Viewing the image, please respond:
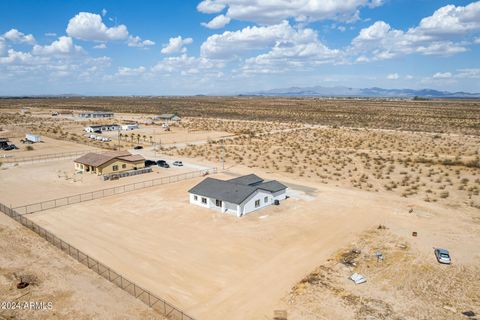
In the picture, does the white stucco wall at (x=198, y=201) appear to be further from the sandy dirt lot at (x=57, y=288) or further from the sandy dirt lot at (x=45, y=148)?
the sandy dirt lot at (x=45, y=148)

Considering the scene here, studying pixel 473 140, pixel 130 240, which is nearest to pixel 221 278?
pixel 130 240

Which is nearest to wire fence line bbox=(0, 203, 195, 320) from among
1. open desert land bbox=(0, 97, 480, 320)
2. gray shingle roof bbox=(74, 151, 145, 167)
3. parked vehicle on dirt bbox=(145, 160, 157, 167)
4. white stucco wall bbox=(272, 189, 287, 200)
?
open desert land bbox=(0, 97, 480, 320)

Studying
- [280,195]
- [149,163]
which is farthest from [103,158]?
[280,195]

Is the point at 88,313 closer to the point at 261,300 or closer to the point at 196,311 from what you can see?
the point at 196,311

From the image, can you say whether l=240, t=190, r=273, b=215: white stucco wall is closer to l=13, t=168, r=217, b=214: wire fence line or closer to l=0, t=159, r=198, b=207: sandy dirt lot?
l=13, t=168, r=217, b=214: wire fence line

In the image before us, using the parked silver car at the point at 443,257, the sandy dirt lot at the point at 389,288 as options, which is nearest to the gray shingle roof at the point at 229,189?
the sandy dirt lot at the point at 389,288

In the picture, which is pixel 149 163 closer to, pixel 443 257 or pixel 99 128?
pixel 443 257
